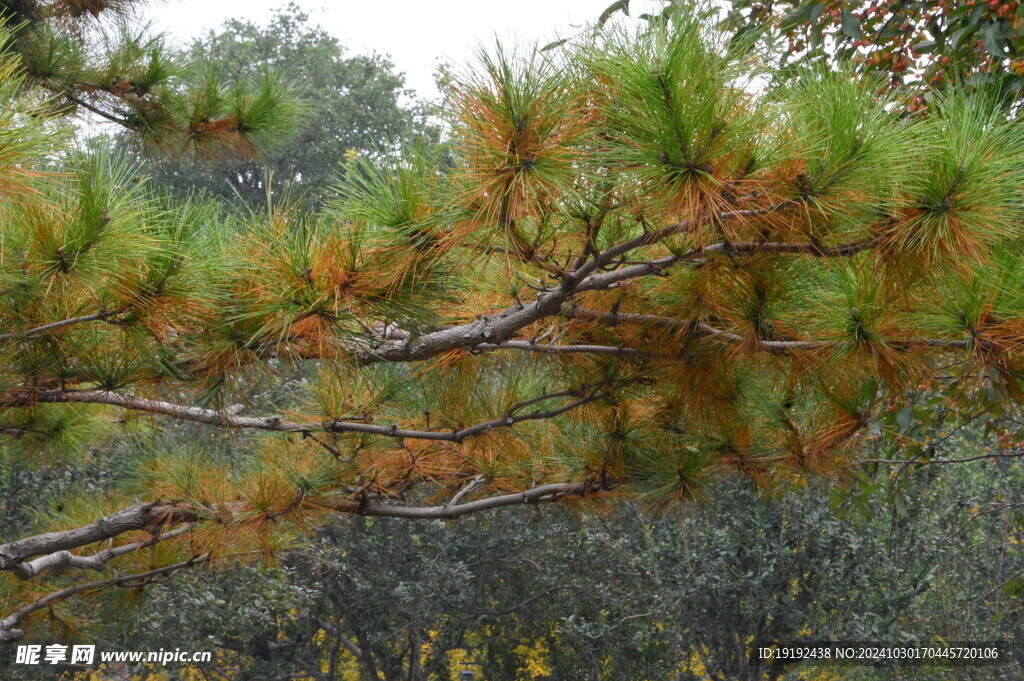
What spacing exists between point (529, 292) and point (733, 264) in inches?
16.1

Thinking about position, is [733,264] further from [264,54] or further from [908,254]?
[264,54]

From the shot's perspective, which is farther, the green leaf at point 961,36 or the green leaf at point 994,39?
the green leaf at point 961,36

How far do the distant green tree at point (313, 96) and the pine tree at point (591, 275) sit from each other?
17.9 ft

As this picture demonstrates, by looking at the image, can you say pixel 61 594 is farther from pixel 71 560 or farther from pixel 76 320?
pixel 76 320

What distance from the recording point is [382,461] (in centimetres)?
220

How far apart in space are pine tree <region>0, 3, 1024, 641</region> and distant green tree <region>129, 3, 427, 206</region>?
545 centimetres

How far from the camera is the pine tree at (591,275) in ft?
3.59

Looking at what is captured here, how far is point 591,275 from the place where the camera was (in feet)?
4.60

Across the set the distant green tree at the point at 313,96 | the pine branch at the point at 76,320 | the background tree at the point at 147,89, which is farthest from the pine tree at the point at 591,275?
the distant green tree at the point at 313,96

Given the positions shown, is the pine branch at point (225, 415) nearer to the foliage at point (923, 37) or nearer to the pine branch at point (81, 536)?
the pine branch at point (81, 536)

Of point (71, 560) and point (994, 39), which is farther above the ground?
point (994, 39)

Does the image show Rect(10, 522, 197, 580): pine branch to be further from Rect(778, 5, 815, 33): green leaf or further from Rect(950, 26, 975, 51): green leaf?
Rect(950, 26, 975, 51): green leaf

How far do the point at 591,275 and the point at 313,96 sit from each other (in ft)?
22.7

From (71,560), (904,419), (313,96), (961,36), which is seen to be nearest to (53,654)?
(71,560)
